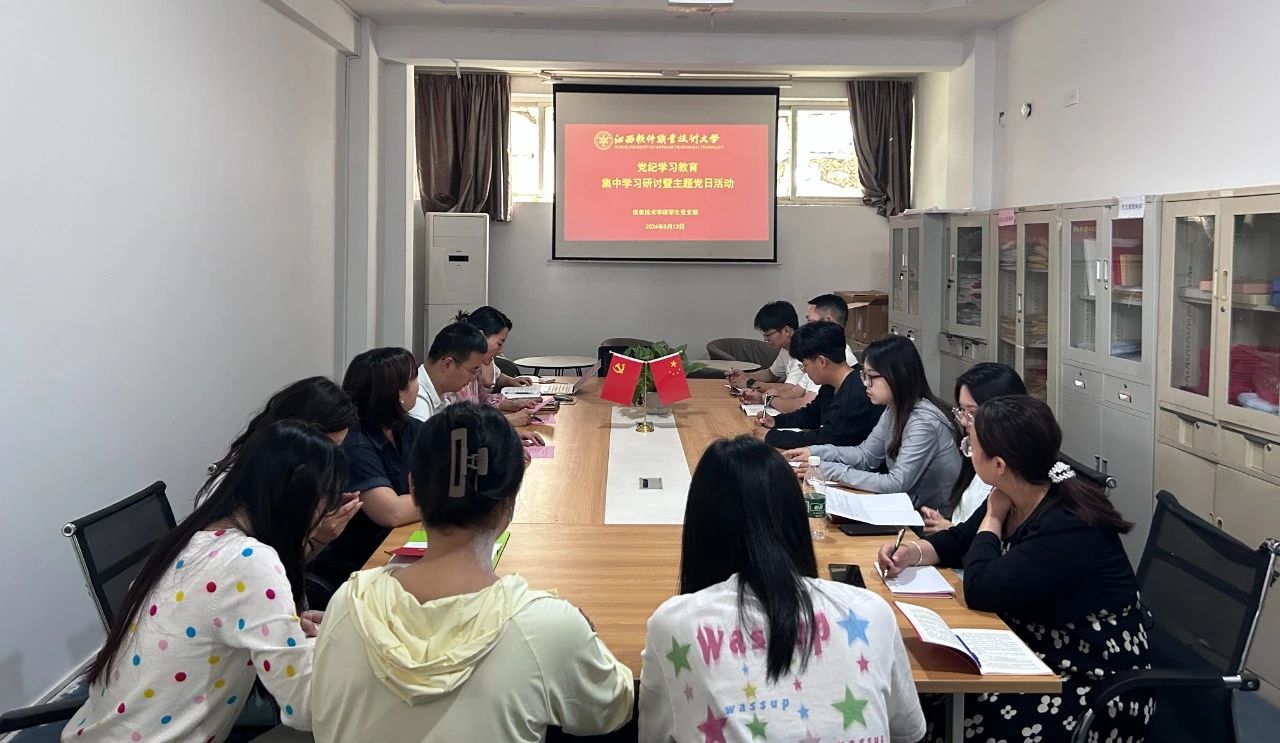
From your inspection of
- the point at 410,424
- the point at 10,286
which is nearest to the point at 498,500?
the point at 410,424

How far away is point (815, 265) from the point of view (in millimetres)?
8625

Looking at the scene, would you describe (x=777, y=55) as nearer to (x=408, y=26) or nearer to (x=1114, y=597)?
(x=408, y=26)

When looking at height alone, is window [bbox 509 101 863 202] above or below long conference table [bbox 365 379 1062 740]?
above

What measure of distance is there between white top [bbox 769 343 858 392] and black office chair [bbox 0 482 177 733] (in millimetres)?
3462

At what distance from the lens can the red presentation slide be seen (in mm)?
8383

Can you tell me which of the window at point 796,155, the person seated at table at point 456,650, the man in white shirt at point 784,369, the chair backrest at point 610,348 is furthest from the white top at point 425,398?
the window at point 796,155

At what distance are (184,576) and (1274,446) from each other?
11.0 ft

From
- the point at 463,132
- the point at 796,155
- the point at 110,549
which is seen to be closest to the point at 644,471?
the point at 110,549

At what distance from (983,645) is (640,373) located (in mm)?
2839

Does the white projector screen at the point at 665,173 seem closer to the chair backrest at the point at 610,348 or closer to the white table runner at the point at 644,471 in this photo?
the chair backrest at the point at 610,348

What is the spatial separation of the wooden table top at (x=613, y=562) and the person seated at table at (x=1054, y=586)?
0.39ft

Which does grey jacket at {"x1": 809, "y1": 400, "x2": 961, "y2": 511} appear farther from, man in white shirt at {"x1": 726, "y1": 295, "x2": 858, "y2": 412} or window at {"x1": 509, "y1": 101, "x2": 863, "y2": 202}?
window at {"x1": 509, "y1": 101, "x2": 863, "y2": 202}

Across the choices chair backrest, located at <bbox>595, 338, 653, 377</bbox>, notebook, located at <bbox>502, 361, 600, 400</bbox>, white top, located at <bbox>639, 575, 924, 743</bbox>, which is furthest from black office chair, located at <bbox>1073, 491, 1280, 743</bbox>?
chair backrest, located at <bbox>595, 338, 653, 377</bbox>

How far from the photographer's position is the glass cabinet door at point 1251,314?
3.49 m
